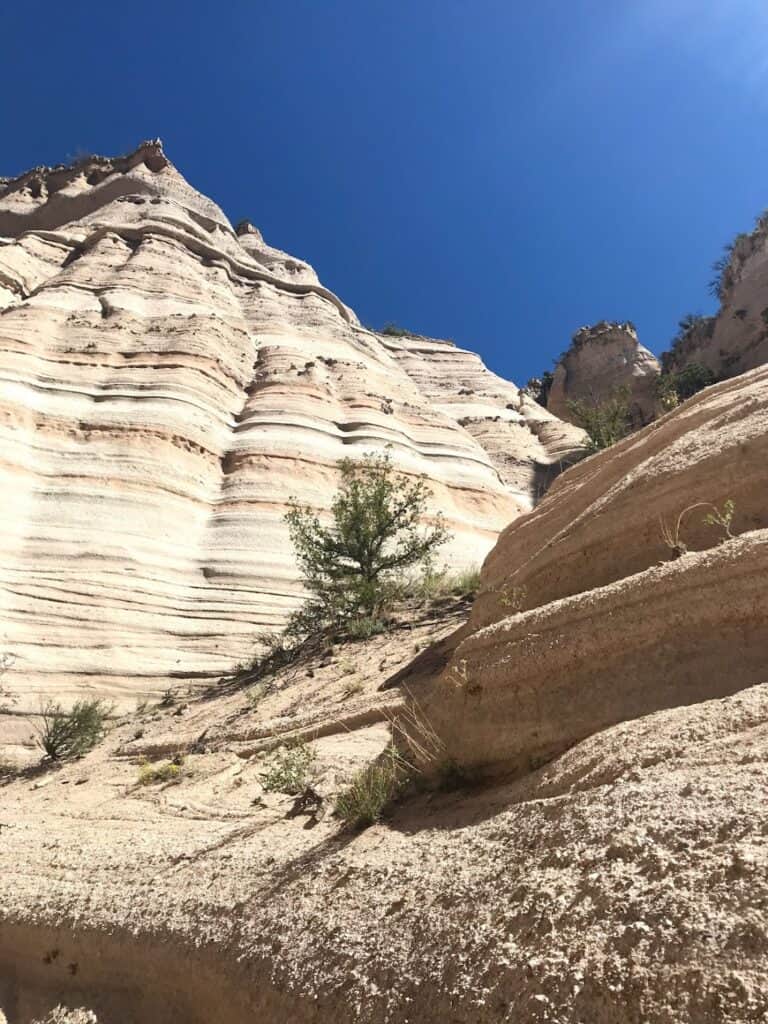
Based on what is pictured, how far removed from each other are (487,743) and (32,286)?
94.0 ft

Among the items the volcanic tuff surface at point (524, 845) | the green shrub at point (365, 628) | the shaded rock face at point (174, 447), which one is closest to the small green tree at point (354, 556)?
the green shrub at point (365, 628)

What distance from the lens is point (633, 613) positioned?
3217mm

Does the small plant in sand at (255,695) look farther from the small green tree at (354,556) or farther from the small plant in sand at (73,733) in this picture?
the small plant in sand at (73,733)

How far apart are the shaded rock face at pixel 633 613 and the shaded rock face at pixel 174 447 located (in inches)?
332

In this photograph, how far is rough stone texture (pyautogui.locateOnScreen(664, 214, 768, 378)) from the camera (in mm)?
29094

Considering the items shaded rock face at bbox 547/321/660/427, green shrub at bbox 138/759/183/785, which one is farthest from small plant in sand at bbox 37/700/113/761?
shaded rock face at bbox 547/321/660/427

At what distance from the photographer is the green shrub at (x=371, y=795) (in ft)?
11.0

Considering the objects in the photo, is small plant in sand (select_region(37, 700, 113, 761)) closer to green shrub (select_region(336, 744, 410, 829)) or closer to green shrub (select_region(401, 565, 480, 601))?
green shrub (select_region(401, 565, 480, 601))

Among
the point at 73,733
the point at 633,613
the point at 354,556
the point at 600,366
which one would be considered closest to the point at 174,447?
the point at 354,556

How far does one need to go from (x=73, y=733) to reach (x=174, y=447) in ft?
28.5

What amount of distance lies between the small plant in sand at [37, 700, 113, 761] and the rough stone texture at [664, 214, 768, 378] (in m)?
27.8

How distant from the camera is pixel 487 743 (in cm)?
350

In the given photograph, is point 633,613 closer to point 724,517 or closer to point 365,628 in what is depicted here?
point 724,517

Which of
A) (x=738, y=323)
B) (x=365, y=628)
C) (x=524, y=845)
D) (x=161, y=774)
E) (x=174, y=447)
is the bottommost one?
(x=524, y=845)
